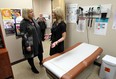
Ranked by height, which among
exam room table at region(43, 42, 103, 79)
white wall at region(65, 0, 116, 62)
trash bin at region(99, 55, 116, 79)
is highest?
white wall at region(65, 0, 116, 62)

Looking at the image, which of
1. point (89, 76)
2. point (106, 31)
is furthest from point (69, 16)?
point (89, 76)

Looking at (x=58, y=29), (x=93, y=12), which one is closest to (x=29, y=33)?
(x=58, y=29)

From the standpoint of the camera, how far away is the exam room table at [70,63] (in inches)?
49.6

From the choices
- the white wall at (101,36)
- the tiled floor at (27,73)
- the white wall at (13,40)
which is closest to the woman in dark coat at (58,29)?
the tiled floor at (27,73)

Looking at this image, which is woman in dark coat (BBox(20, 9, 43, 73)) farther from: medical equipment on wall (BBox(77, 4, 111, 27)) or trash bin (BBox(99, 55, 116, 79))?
trash bin (BBox(99, 55, 116, 79))

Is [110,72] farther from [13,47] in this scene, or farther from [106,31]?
[13,47]

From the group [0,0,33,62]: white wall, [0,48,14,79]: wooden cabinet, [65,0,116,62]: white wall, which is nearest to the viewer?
[0,48,14,79]: wooden cabinet

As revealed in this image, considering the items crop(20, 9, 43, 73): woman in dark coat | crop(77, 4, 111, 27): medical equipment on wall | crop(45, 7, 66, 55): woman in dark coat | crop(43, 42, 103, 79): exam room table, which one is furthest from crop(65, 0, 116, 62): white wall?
crop(20, 9, 43, 73): woman in dark coat

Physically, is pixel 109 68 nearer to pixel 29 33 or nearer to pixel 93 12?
pixel 93 12

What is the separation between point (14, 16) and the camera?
226 cm

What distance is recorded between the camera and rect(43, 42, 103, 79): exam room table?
4.13 ft

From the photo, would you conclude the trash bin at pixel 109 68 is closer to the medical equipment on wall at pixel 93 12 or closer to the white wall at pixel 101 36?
the white wall at pixel 101 36

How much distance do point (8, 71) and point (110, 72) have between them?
6.65 feet

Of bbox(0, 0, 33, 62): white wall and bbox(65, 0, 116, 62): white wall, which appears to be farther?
bbox(0, 0, 33, 62): white wall
